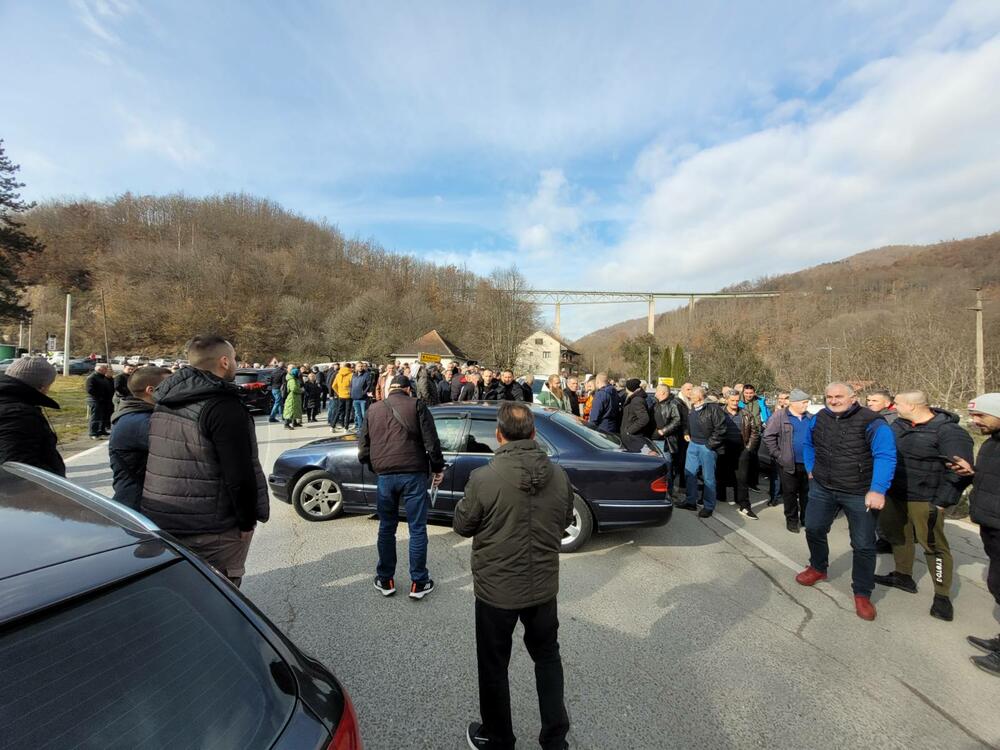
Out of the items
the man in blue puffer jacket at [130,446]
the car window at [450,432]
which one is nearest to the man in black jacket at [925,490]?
the car window at [450,432]

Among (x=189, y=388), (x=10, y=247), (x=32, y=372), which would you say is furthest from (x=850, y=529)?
(x=10, y=247)

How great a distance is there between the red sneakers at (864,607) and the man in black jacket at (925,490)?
514mm

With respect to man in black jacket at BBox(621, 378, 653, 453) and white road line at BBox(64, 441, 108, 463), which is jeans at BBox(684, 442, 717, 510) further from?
white road line at BBox(64, 441, 108, 463)

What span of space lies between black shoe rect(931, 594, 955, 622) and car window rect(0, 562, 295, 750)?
4702 millimetres

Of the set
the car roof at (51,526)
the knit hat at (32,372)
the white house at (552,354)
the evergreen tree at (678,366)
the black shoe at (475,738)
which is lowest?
the black shoe at (475,738)

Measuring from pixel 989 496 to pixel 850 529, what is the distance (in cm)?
92

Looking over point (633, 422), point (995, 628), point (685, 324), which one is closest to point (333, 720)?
point (995, 628)

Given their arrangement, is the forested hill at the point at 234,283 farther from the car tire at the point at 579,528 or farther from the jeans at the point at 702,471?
the car tire at the point at 579,528

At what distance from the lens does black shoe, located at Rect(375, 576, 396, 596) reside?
3793 millimetres

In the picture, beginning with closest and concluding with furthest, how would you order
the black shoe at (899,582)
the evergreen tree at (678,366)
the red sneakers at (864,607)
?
1. the red sneakers at (864,607)
2. the black shoe at (899,582)
3. the evergreen tree at (678,366)

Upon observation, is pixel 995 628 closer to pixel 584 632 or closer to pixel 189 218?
pixel 584 632

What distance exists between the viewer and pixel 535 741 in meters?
2.40

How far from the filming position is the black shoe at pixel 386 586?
3793 mm

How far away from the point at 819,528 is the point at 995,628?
4.06 feet
